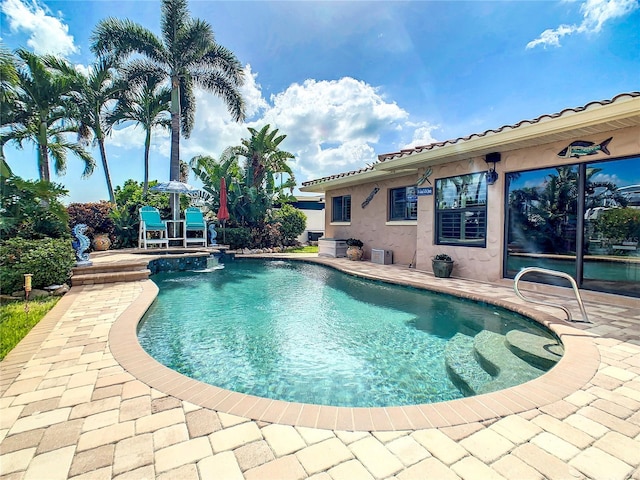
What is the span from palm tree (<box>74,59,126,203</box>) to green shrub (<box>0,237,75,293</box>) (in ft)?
37.3

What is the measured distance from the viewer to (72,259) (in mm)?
7480

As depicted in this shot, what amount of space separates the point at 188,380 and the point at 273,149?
1551 cm

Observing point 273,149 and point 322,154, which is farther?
point 322,154

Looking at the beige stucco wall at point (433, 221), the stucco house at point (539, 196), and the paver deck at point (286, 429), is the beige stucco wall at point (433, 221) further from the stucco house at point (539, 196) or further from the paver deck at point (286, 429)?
the paver deck at point (286, 429)

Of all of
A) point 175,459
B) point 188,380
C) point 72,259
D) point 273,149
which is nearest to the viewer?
point 175,459

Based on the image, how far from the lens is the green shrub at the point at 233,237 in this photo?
52.1 feet

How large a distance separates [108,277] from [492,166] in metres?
10.6

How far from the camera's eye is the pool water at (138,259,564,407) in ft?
11.7

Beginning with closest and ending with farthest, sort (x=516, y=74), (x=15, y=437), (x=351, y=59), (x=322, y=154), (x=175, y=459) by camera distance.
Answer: (x=175, y=459)
(x=15, y=437)
(x=516, y=74)
(x=351, y=59)
(x=322, y=154)

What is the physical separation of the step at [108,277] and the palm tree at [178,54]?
9.17 metres

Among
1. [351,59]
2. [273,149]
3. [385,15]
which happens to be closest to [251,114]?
[273,149]

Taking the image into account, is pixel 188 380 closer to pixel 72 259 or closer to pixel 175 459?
pixel 175 459

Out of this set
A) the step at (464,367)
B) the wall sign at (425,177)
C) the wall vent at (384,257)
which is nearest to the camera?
the step at (464,367)

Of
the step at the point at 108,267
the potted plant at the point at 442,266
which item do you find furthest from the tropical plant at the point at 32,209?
the potted plant at the point at 442,266
